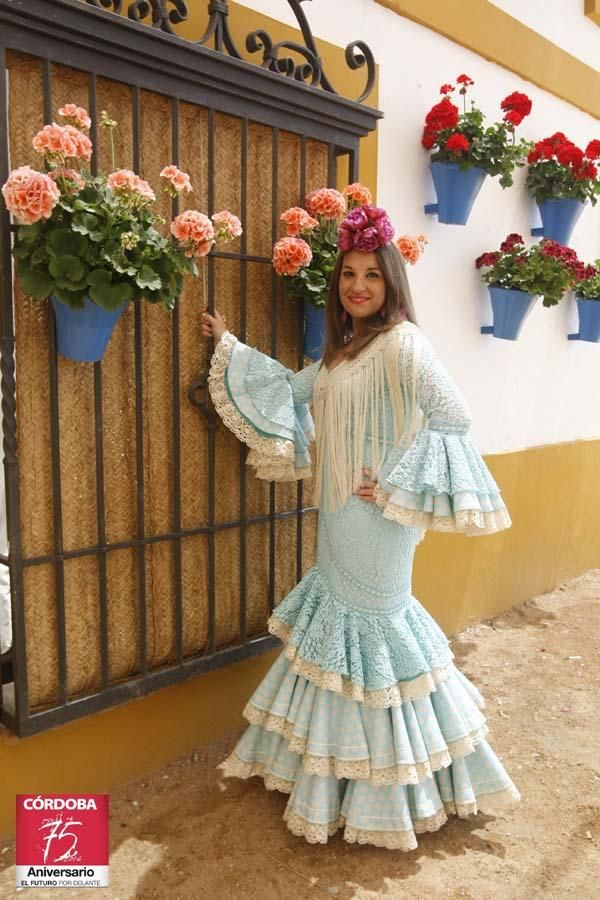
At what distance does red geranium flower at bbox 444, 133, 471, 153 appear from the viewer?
3.83 meters

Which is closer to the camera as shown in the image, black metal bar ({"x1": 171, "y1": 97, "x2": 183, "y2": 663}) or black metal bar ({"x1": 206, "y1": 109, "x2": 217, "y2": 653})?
black metal bar ({"x1": 171, "y1": 97, "x2": 183, "y2": 663})

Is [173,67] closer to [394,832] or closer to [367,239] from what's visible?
[367,239]

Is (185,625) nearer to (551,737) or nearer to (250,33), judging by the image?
(551,737)

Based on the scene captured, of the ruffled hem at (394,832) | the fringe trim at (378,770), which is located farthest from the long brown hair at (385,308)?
the ruffled hem at (394,832)

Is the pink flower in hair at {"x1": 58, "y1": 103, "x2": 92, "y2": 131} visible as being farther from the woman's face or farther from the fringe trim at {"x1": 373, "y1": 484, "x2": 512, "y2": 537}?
the fringe trim at {"x1": 373, "y1": 484, "x2": 512, "y2": 537}

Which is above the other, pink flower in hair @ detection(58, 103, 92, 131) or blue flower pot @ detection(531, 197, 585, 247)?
blue flower pot @ detection(531, 197, 585, 247)

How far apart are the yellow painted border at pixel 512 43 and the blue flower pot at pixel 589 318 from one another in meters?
1.28

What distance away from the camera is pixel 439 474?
2.42m

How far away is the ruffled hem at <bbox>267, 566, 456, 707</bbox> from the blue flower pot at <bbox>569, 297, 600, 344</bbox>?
3156mm

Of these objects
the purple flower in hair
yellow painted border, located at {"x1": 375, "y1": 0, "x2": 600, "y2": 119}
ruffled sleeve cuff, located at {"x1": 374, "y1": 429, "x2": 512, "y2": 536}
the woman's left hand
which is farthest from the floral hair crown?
yellow painted border, located at {"x1": 375, "y1": 0, "x2": 600, "y2": 119}

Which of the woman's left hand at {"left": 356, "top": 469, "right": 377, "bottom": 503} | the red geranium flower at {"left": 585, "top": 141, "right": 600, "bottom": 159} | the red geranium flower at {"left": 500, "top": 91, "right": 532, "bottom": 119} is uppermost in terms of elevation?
the red geranium flower at {"left": 500, "top": 91, "right": 532, "bottom": 119}

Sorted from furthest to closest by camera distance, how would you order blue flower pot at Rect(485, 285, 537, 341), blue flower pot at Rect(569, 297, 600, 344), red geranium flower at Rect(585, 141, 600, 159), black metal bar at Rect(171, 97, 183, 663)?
blue flower pot at Rect(569, 297, 600, 344), red geranium flower at Rect(585, 141, 600, 159), blue flower pot at Rect(485, 285, 537, 341), black metal bar at Rect(171, 97, 183, 663)

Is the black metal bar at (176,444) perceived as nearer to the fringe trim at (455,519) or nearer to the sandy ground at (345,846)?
the sandy ground at (345,846)

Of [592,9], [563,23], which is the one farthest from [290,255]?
[592,9]
